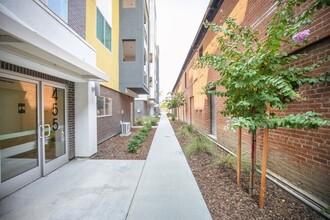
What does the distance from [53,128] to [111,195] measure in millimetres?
3156

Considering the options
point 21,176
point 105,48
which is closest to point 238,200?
point 21,176

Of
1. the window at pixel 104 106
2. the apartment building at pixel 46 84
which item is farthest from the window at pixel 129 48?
the window at pixel 104 106

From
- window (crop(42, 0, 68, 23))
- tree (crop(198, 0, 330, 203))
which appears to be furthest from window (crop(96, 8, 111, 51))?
tree (crop(198, 0, 330, 203))

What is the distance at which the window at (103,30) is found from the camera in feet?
27.4

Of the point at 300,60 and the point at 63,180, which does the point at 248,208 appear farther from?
the point at 63,180

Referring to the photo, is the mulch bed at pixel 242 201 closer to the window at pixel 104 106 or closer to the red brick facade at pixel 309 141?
the red brick facade at pixel 309 141

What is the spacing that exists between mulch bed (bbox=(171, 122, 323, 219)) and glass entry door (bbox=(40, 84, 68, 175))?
168 inches

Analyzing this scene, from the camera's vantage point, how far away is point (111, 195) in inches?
150

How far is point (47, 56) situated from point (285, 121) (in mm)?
4326

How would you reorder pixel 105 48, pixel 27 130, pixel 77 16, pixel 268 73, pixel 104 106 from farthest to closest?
pixel 104 106, pixel 105 48, pixel 77 16, pixel 27 130, pixel 268 73

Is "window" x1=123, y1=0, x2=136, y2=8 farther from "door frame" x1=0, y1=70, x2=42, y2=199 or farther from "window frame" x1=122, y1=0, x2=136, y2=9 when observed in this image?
"door frame" x1=0, y1=70, x2=42, y2=199

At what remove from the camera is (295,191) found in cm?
363

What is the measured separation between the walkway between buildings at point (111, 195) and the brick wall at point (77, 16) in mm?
4714

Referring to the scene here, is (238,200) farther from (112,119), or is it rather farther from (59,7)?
(112,119)
